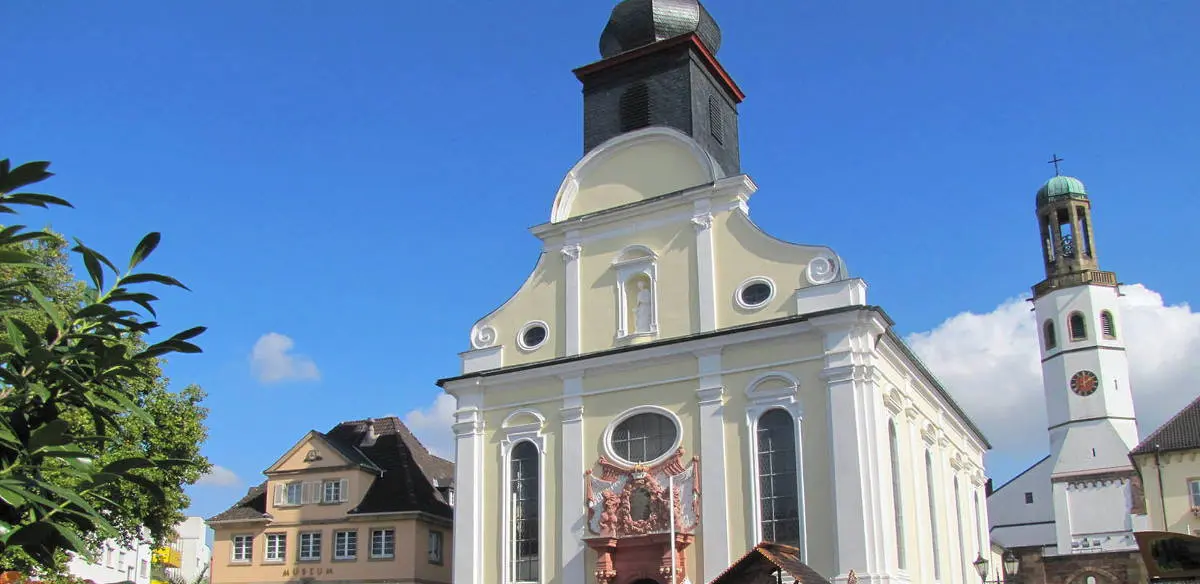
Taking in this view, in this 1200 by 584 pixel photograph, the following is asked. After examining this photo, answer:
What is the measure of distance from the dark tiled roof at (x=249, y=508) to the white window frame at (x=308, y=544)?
4.84 feet

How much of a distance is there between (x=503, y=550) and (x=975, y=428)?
63.2 feet

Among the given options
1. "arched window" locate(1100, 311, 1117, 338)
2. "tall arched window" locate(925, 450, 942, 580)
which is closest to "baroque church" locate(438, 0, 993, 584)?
"tall arched window" locate(925, 450, 942, 580)

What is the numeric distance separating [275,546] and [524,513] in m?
12.5

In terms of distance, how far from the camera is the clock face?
2394 inches

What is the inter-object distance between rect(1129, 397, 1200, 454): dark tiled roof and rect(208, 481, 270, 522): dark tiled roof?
32.3 m

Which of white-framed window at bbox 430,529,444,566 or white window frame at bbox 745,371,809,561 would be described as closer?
white window frame at bbox 745,371,809,561

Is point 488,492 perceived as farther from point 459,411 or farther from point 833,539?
point 833,539

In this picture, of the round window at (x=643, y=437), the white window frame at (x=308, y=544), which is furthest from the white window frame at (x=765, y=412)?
the white window frame at (x=308, y=544)

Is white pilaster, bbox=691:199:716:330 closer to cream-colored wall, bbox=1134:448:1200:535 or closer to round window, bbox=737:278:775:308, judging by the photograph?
round window, bbox=737:278:775:308

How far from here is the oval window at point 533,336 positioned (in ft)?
104

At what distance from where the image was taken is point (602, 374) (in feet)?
98.6

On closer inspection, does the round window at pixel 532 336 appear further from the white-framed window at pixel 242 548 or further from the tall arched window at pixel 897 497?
the white-framed window at pixel 242 548

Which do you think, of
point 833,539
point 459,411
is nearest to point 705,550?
point 833,539

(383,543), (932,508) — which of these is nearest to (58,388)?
(932,508)
